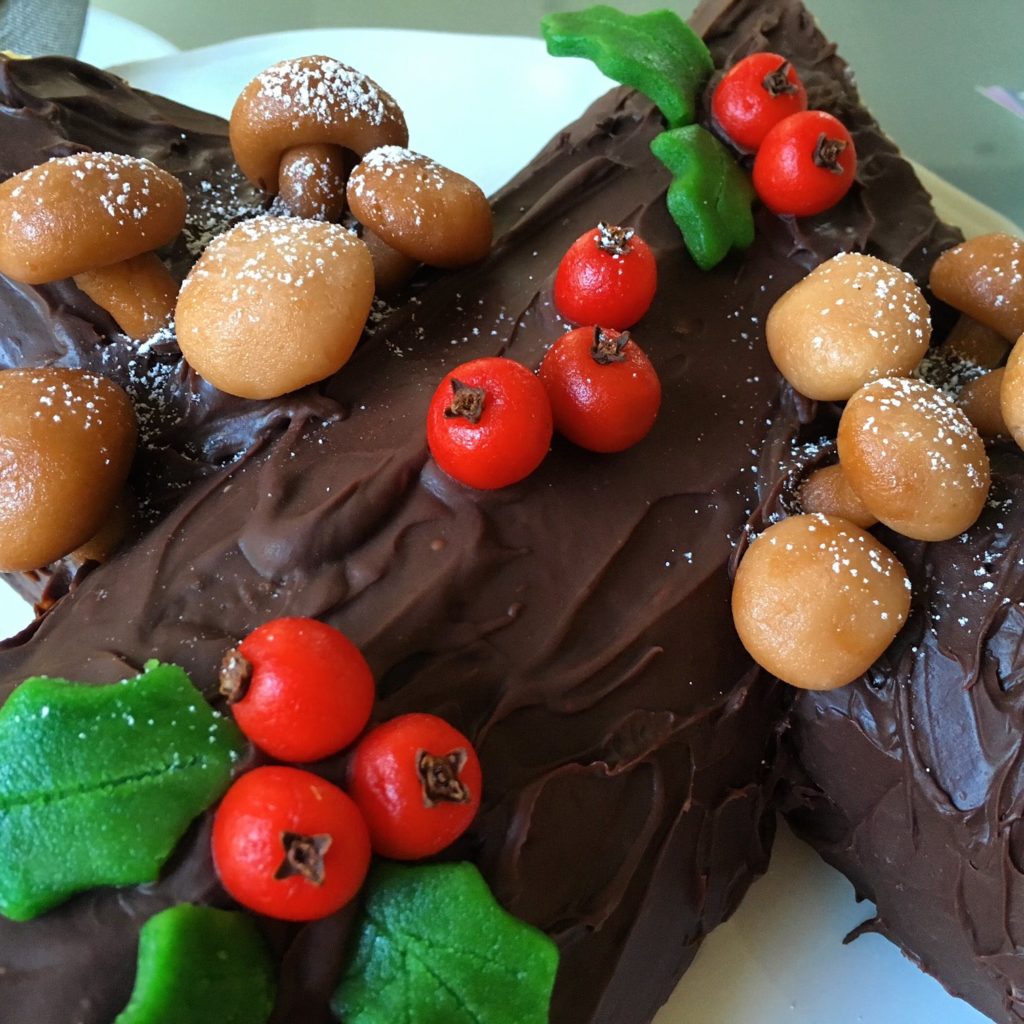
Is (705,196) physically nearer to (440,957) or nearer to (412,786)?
(412,786)

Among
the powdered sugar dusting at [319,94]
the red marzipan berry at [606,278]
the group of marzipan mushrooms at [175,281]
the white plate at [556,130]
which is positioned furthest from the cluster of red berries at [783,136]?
the white plate at [556,130]

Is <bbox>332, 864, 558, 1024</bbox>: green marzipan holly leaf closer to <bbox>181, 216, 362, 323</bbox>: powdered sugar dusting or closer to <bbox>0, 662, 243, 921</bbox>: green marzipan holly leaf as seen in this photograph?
<bbox>0, 662, 243, 921</bbox>: green marzipan holly leaf

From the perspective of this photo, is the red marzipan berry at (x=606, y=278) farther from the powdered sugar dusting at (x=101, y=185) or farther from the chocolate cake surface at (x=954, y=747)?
the powdered sugar dusting at (x=101, y=185)

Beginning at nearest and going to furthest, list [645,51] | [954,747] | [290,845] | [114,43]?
[290,845] → [954,747] → [645,51] → [114,43]

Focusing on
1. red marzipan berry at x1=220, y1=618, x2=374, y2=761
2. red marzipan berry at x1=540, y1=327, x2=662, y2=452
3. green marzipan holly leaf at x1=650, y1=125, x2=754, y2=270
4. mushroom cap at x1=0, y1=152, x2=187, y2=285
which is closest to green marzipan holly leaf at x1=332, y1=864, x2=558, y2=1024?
red marzipan berry at x1=220, y1=618, x2=374, y2=761

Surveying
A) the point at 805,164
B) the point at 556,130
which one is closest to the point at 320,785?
the point at 805,164

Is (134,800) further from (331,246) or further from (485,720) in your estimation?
(331,246)
